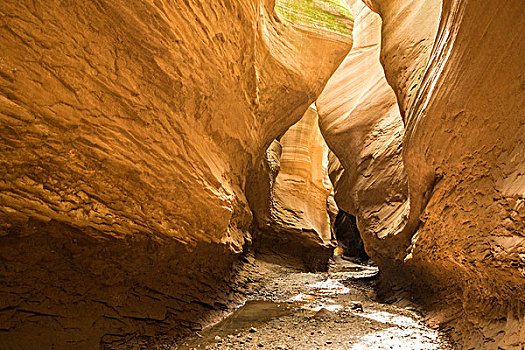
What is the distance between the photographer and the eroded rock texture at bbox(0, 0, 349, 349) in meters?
2.20

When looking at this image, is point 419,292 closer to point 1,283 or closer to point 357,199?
point 357,199

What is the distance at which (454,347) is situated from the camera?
3334 mm

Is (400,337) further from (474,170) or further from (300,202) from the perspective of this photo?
(300,202)

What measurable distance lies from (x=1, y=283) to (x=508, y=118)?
460 centimetres

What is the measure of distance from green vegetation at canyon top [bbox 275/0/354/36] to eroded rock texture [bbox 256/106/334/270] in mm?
5612

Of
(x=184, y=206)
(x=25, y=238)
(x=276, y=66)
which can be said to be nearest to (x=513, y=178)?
(x=184, y=206)

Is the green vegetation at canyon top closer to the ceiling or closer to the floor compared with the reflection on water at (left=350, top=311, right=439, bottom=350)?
closer to the ceiling

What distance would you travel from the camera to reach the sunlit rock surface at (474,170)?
8.27ft

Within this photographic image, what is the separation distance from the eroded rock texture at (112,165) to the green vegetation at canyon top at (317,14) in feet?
8.84

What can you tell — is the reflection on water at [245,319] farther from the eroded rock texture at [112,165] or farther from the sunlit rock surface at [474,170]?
the sunlit rock surface at [474,170]

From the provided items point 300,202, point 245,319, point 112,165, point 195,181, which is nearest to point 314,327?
point 245,319

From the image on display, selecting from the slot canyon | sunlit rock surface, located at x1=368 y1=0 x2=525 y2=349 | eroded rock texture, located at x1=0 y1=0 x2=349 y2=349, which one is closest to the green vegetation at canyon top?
the slot canyon

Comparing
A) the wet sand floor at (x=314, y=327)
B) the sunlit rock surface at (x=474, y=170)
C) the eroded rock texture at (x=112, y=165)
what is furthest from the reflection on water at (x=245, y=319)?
the sunlit rock surface at (x=474, y=170)

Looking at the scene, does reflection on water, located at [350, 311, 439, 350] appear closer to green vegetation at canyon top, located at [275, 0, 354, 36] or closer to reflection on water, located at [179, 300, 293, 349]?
reflection on water, located at [179, 300, 293, 349]
